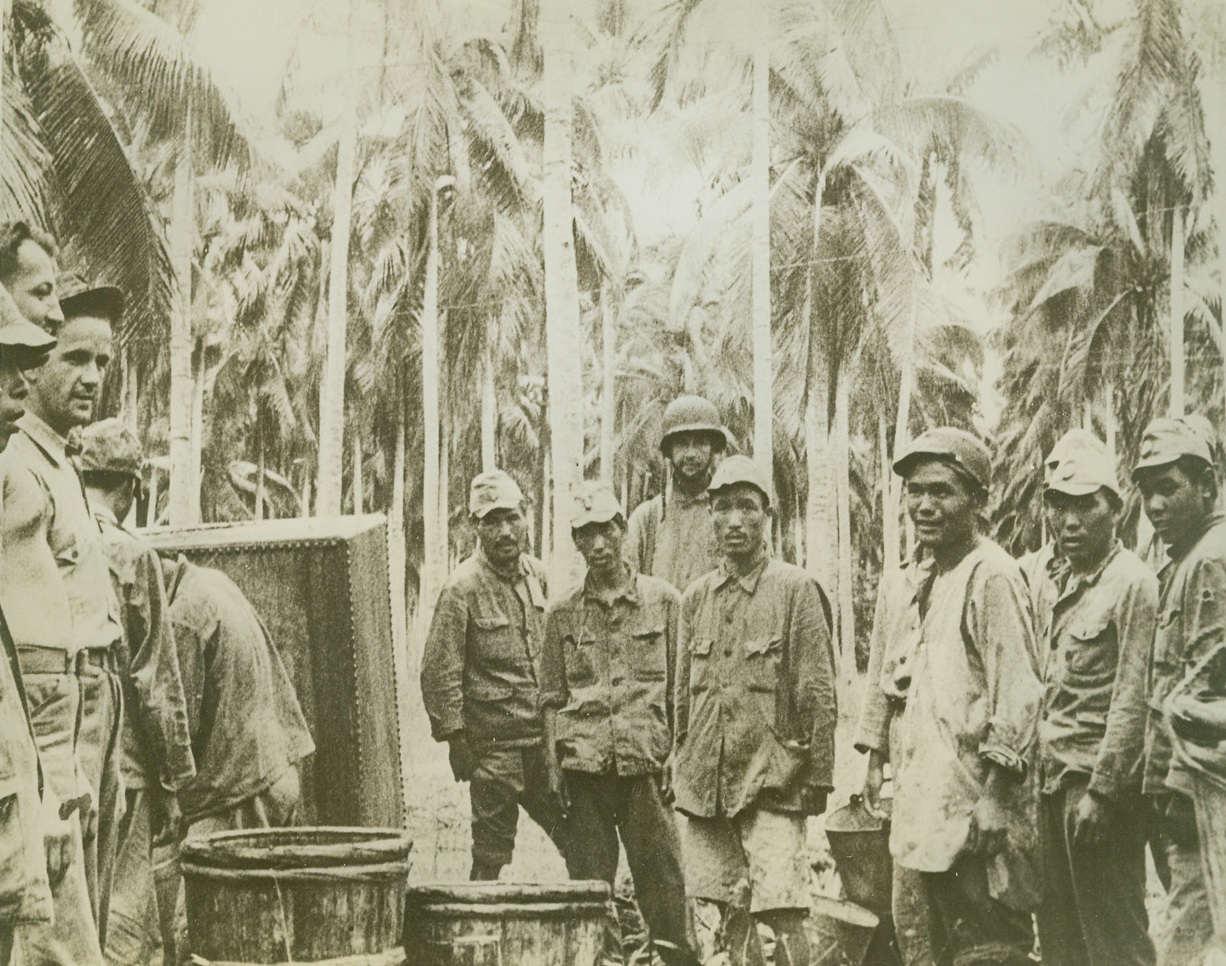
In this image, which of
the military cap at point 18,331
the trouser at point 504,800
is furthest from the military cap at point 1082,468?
the military cap at point 18,331

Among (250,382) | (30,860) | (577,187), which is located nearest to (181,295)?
(250,382)

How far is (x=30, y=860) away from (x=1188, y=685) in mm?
5193

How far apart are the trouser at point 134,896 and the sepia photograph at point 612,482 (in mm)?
27

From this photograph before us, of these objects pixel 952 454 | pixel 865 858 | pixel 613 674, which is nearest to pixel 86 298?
pixel 613 674

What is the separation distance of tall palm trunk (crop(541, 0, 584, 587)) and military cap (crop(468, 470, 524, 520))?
0.60 ft

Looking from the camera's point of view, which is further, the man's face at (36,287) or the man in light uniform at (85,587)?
the man's face at (36,287)

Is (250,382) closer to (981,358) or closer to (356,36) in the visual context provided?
(356,36)

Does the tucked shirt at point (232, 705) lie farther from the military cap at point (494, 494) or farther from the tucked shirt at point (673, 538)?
the tucked shirt at point (673, 538)

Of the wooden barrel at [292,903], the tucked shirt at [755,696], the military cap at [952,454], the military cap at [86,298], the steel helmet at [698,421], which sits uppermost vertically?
the military cap at [86,298]

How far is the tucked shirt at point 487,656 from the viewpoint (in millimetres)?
6766

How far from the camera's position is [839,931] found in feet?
21.1

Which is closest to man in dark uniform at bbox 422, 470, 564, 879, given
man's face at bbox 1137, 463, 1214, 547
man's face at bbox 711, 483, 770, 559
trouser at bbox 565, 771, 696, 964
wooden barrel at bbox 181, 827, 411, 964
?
trouser at bbox 565, 771, 696, 964

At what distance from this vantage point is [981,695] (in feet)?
20.8

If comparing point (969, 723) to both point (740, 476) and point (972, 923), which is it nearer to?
point (972, 923)
